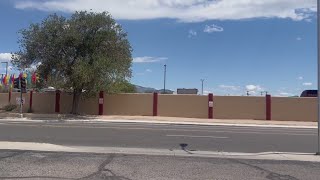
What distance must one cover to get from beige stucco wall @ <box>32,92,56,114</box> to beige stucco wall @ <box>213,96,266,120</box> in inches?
558

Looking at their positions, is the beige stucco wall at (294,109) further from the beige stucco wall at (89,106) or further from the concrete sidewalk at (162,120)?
the beige stucco wall at (89,106)

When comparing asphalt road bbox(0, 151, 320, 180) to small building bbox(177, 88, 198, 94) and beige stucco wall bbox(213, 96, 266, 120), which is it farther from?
small building bbox(177, 88, 198, 94)

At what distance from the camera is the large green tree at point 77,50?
127 ft

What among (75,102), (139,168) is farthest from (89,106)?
(139,168)

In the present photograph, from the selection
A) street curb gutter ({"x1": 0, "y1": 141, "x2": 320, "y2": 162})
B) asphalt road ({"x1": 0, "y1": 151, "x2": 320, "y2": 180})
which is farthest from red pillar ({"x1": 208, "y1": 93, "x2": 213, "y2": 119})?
asphalt road ({"x1": 0, "y1": 151, "x2": 320, "y2": 180})

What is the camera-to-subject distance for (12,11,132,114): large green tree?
127 feet

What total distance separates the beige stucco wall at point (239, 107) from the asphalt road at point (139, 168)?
90.2ft

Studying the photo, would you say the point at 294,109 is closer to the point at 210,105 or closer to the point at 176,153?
the point at 210,105

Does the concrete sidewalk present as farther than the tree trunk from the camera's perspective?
No

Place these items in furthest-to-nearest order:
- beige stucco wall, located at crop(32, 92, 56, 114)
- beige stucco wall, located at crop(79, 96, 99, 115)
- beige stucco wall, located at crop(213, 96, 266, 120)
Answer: beige stucco wall, located at crop(32, 92, 56, 114) → beige stucco wall, located at crop(79, 96, 99, 115) → beige stucco wall, located at crop(213, 96, 266, 120)

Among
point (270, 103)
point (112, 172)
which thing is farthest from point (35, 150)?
point (270, 103)

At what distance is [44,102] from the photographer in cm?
4481

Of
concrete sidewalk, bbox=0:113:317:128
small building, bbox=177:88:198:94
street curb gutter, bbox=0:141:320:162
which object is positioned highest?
small building, bbox=177:88:198:94

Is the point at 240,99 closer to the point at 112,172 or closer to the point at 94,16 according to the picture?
the point at 94,16
